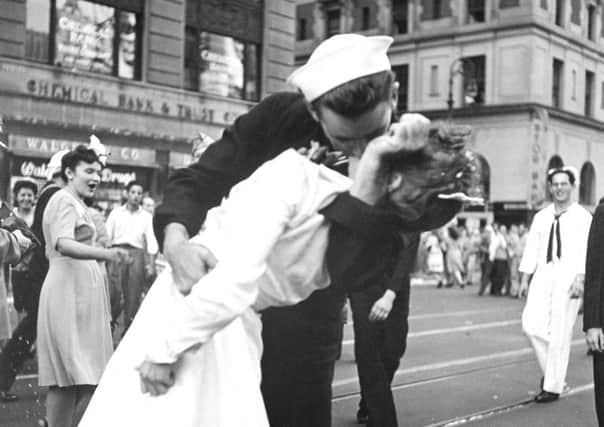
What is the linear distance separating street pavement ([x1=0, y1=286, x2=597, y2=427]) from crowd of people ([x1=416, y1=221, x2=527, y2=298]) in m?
8.45

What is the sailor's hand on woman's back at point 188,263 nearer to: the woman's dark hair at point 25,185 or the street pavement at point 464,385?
the street pavement at point 464,385

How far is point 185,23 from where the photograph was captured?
22.4m

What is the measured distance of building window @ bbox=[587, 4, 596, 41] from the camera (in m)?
44.0

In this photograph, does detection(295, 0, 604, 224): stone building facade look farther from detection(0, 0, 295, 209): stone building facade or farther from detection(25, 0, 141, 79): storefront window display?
detection(25, 0, 141, 79): storefront window display

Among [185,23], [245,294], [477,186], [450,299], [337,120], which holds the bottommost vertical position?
[450,299]

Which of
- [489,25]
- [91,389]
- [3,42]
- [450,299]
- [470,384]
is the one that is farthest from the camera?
[489,25]

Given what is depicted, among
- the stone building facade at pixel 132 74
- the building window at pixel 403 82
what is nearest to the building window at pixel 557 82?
the building window at pixel 403 82

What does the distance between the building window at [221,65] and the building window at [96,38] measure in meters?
1.87

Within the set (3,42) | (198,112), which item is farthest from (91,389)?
(198,112)

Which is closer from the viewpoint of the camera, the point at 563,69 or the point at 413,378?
the point at 413,378

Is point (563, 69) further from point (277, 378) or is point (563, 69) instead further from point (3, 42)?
point (277, 378)

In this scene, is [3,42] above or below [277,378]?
above

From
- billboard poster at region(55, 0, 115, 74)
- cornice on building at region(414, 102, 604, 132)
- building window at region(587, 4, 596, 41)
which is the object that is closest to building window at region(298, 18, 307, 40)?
cornice on building at region(414, 102, 604, 132)

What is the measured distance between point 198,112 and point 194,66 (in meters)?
1.30
